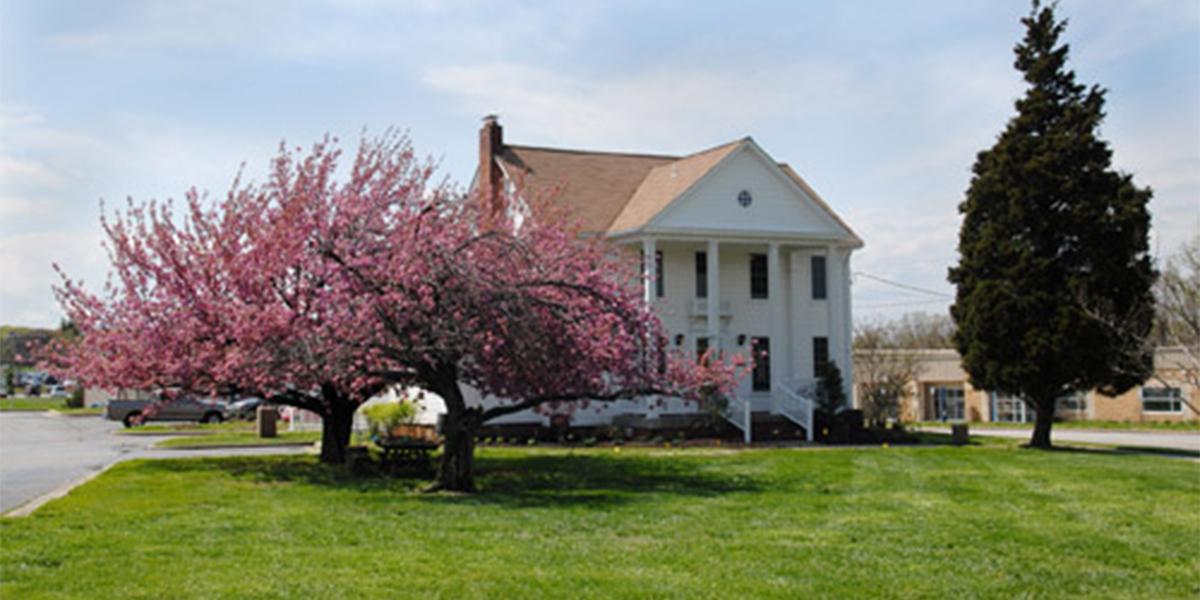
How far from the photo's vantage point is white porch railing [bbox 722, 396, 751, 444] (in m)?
29.0

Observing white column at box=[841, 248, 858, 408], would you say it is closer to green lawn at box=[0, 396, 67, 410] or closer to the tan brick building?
the tan brick building

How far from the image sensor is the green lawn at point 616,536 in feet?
30.4

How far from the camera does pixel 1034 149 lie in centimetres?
2847

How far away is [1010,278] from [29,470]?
22652 millimetres

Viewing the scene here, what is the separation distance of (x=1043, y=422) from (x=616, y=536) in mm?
20718

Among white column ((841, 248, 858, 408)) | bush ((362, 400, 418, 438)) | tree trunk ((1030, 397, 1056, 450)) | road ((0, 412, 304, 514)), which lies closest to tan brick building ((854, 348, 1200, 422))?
white column ((841, 248, 858, 408))

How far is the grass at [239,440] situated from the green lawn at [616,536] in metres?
10.8

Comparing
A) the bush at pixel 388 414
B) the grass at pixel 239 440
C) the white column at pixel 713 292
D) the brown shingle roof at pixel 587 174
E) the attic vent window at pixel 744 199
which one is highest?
the brown shingle roof at pixel 587 174

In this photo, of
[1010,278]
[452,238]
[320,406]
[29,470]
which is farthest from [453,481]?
[1010,278]

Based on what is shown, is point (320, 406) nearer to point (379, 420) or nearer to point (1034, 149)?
point (379, 420)

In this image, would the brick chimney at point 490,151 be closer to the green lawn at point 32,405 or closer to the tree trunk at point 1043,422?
the tree trunk at point 1043,422

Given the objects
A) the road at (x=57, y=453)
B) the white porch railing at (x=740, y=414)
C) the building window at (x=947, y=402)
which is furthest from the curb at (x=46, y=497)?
the building window at (x=947, y=402)

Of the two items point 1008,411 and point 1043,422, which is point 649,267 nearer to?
point 1043,422

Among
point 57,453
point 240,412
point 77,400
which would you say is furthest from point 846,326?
point 77,400
